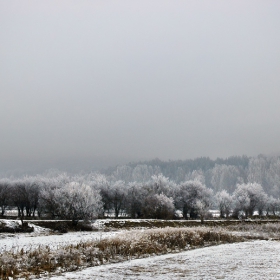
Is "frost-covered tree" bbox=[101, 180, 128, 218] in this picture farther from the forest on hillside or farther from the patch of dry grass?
the patch of dry grass

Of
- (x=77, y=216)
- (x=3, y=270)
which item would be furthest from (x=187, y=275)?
(x=77, y=216)

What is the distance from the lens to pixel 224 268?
52.5ft

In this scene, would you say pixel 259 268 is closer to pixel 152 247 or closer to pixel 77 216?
pixel 152 247

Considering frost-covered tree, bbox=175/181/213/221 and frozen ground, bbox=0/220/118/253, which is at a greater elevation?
frost-covered tree, bbox=175/181/213/221

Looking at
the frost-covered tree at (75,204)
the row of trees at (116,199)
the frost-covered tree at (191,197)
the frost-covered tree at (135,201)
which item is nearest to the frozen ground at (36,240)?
the frost-covered tree at (75,204)

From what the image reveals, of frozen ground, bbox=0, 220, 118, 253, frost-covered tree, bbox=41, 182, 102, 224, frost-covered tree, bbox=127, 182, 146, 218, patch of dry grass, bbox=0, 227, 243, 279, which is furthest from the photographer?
frost-covered tree, bbox=127, 182, 146, 218

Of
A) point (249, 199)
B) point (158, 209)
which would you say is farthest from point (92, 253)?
point (249, 199)

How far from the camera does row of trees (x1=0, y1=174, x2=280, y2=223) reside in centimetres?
6095

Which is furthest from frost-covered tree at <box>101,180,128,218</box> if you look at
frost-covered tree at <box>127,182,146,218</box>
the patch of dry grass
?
the patch of dry grass

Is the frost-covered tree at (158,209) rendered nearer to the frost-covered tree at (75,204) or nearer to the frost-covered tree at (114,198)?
the frost-covered tree at (114,198)

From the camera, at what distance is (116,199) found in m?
106

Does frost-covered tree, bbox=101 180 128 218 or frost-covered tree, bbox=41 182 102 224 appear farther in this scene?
frost-covered tree, bbox=101 180 128 218

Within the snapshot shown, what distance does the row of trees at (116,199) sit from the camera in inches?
2400

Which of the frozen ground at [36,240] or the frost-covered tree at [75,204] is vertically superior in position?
the frost-covered tree at [75,204]
